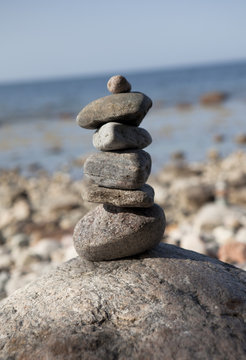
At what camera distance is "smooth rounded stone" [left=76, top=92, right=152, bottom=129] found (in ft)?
10.2

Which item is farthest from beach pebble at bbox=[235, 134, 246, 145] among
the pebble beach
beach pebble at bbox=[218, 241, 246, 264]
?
beach pebble at bbox=[218, 241, 246, 264]

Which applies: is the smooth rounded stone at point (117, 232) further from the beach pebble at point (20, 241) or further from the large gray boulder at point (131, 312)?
the beach pebble at point (20, 241)

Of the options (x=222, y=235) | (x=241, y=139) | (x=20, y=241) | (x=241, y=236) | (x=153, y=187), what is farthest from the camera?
(x=241, y=139)

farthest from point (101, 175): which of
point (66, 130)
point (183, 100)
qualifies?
point (183, 100)

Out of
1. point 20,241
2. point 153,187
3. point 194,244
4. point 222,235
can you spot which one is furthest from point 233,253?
point 153,187

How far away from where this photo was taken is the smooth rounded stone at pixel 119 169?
3.09m

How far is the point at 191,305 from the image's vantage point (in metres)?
2.76

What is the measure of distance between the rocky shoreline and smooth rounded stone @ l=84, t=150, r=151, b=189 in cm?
58

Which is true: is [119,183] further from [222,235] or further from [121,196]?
[222,235]

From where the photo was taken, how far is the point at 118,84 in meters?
3.20

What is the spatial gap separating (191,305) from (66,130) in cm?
1764

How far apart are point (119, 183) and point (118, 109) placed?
510 mm

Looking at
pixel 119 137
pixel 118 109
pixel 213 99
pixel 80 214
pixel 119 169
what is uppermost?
pixel 213 99

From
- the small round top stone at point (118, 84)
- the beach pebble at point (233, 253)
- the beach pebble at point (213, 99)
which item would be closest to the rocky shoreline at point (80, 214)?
the beach pebble at point (233, 253)
